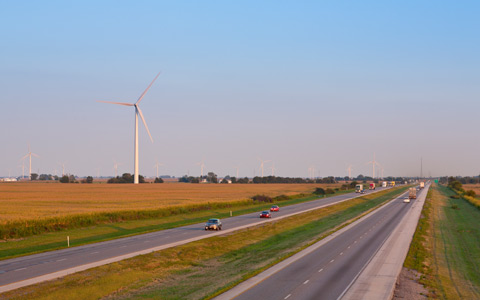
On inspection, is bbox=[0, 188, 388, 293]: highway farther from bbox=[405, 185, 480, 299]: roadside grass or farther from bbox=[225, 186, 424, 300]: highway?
bbox=[405, 185, 480, 299]: roadside grass

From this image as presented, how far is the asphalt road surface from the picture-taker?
1093 inches

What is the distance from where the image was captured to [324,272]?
34000 millimetres

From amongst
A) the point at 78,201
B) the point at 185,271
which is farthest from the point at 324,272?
the point at 78,201

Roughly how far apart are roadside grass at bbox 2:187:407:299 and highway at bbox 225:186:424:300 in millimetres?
1818

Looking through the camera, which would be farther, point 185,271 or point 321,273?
point 185,271

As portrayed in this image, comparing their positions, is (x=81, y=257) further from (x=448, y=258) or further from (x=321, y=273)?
(x=448, y=258)

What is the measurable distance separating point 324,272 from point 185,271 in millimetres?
10975

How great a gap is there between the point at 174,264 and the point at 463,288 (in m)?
21.9

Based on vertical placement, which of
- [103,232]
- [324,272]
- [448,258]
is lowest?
[448,258]

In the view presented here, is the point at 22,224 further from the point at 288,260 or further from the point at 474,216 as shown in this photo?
the point at 474,216

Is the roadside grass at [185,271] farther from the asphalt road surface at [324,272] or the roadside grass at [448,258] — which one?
the roadside grass at [448,258]

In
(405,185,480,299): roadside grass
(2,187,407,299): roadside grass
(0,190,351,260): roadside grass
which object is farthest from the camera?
(0,190,351,260): roadside grass

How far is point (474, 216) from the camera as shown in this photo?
8512 cm

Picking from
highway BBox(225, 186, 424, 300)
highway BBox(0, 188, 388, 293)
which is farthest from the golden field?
highway BBox(225, 186, 424, 300)
